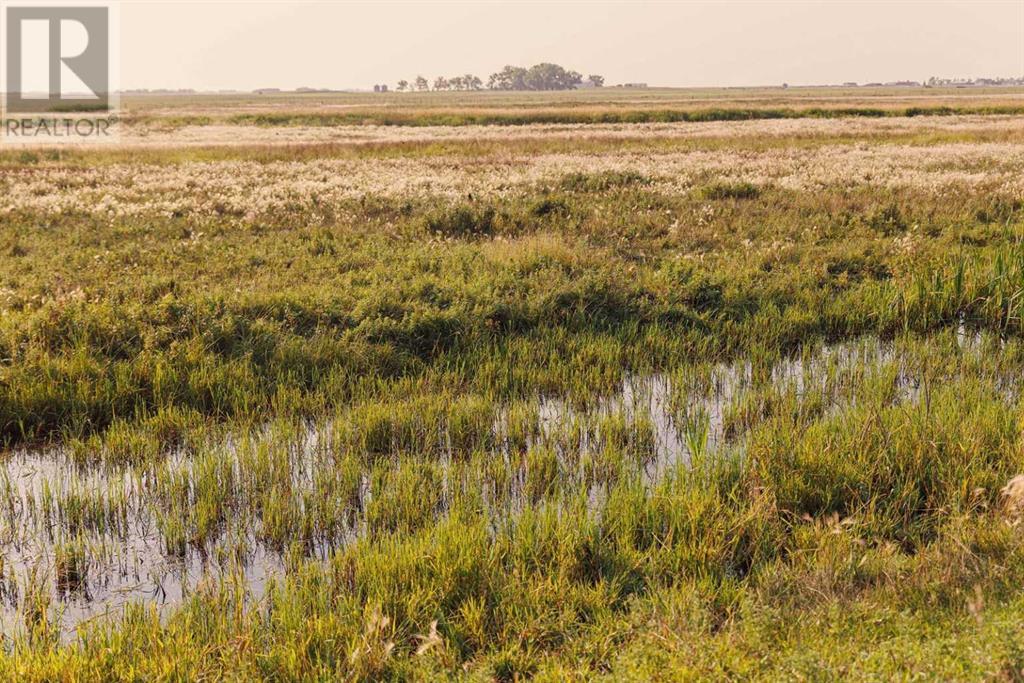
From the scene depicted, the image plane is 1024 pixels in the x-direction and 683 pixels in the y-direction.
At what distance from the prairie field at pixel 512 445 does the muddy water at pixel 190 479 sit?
4 cm

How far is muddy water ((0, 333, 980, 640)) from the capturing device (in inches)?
207

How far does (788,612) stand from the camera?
15.0 ft

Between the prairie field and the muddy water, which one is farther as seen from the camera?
the muddy water

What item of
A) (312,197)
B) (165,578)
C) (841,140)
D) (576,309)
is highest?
(841,140)

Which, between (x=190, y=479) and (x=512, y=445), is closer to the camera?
(x=190, y=479)

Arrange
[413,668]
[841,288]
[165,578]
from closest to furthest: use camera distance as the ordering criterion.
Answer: [413,668], [165,578], [841,288]

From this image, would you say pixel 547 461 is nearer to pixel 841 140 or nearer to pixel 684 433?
pixel 684 433

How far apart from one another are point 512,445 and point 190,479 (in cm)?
276

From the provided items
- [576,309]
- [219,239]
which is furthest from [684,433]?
[219,239]

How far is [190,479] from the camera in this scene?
6.83 meters

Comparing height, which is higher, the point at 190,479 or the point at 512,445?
the point at 512,445

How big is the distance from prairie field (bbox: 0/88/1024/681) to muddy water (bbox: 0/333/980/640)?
1.5 inches

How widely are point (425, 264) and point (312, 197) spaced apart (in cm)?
803

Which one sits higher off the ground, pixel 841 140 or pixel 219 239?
pixel 841 140
